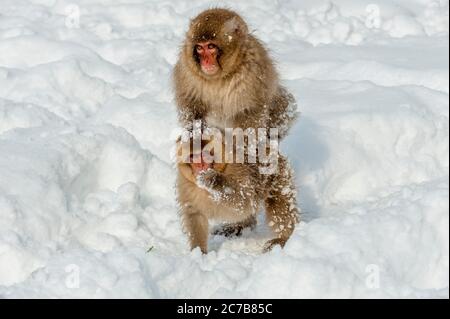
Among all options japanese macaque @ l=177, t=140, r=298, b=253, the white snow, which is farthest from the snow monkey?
the white snow

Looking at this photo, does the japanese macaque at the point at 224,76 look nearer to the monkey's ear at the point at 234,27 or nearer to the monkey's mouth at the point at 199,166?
the monkey's ear at the point at 234,27

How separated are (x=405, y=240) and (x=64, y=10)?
5.22 meters

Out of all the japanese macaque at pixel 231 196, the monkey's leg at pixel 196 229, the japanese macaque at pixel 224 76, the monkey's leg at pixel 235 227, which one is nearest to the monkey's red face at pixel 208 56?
the japanese macaque at pixel 224 76

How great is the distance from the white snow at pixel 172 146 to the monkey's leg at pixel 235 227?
60 millimetres

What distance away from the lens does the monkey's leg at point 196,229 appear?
436cm

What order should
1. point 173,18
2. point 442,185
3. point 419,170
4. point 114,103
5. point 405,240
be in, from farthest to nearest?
1. point 173,18
2. point 114,103
3. point 419,170
4. point 442,185
5. point 405,240

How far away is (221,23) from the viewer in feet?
13.4

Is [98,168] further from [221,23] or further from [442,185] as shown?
[442,185]

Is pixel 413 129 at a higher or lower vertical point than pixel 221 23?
lower

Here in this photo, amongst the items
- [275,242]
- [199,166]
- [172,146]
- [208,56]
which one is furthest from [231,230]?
[208,56]

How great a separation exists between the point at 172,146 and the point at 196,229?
1194 millimetres

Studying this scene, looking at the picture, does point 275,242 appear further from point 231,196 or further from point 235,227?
point 231,196
